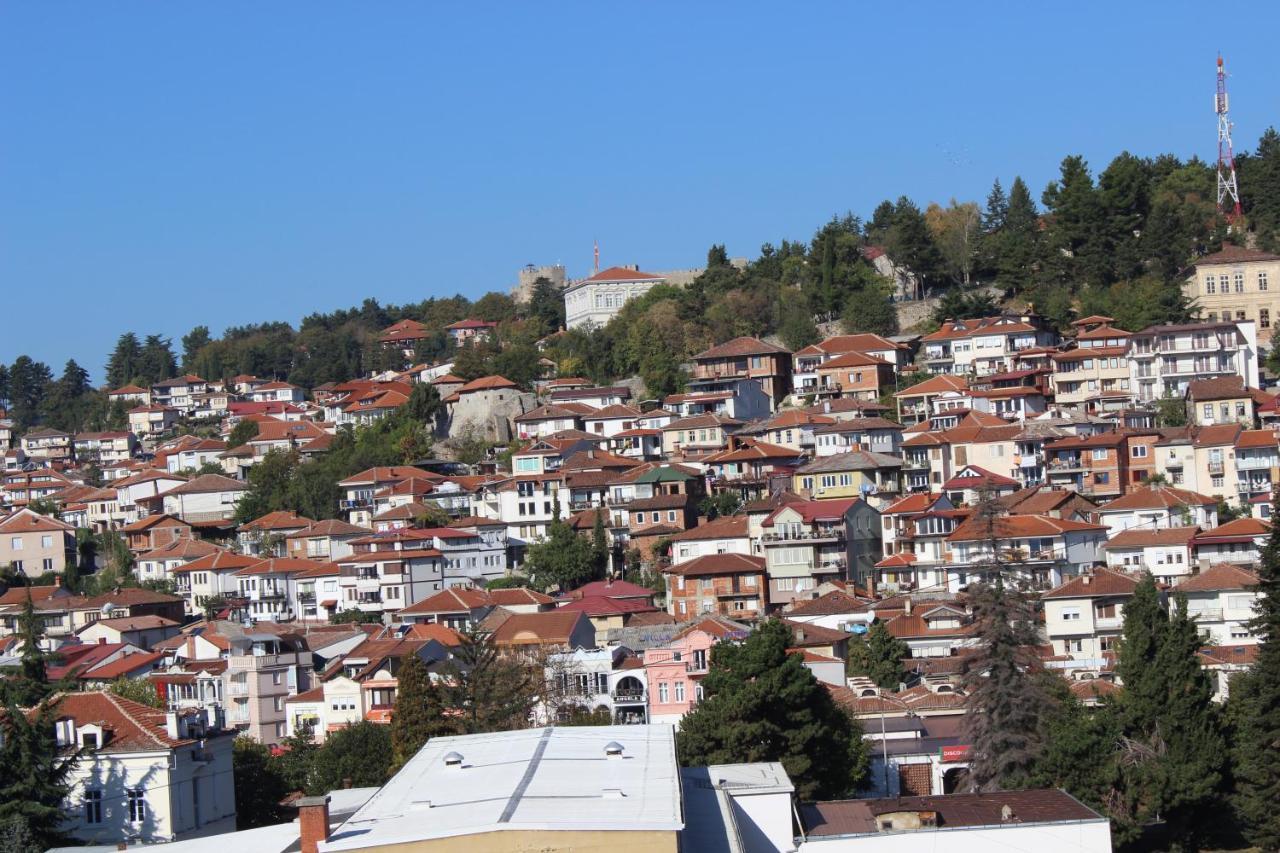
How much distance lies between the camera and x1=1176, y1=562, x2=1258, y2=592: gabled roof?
153 feet

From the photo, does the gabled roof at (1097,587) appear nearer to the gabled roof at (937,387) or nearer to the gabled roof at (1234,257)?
the gabled roof at (937,387)

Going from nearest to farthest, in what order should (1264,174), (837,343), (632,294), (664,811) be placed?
1. (664,811)
2. (837,343)
3. (1264,174)
4. (632,294)

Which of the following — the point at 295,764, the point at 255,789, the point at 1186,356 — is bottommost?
the point at 295,764

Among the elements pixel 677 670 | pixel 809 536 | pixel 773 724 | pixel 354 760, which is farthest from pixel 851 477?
pixel 773 724

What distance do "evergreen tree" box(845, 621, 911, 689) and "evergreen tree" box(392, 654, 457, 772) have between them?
39.7 feet

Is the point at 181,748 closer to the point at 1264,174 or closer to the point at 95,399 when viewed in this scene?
the point at 1264,174

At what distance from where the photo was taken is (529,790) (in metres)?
22.6

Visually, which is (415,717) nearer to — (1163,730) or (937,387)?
(1163,730)

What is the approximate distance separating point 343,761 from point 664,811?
63.1ft

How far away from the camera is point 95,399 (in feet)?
390

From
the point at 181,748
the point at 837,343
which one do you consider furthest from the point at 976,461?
the point at 181,748

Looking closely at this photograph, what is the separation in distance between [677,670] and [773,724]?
10350 millimetres

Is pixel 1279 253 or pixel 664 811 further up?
pixel 1279 253

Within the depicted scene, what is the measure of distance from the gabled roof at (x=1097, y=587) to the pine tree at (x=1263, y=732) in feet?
35.8
